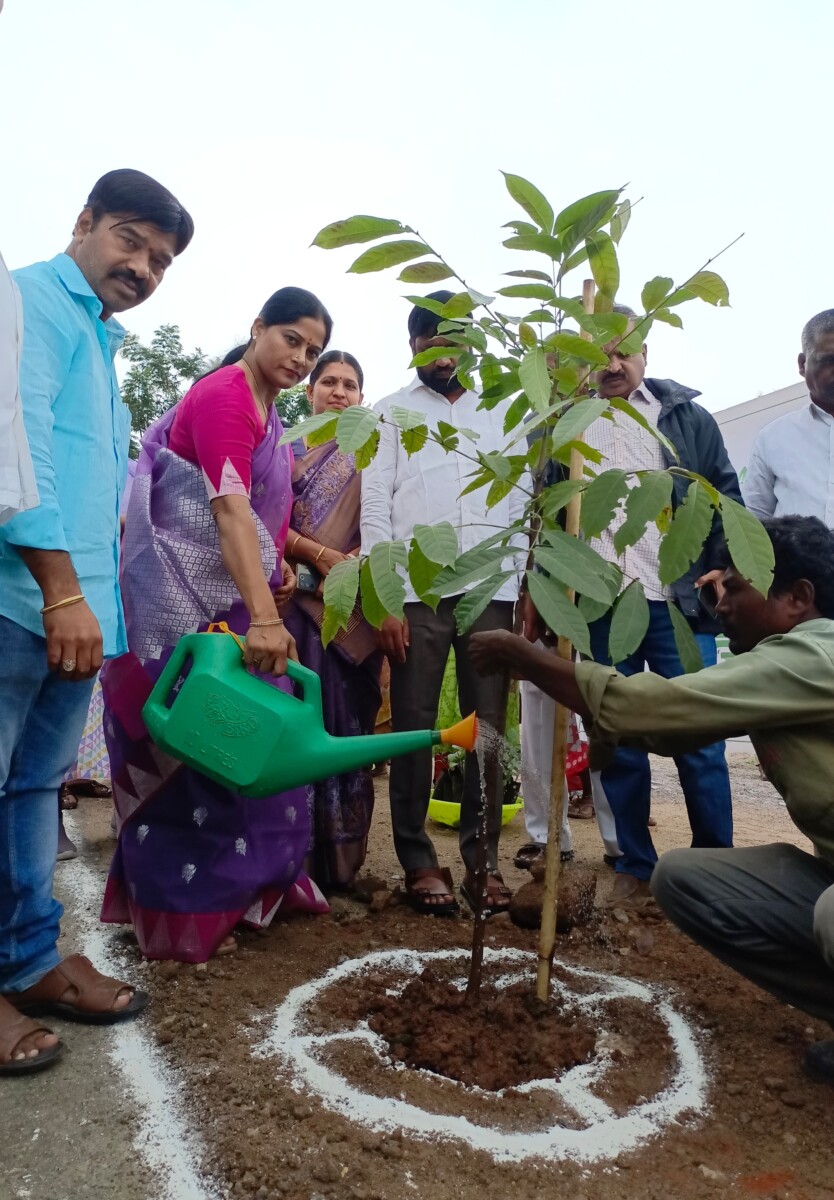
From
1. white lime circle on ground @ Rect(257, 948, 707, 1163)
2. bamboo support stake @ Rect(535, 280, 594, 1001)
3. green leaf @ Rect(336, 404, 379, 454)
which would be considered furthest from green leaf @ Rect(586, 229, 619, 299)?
white lime circle on ground @ Rect(257, 948, 707, 1163)

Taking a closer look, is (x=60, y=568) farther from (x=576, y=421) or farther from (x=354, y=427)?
(x=576, y=421)

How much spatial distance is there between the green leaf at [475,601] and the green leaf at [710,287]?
0.62 m

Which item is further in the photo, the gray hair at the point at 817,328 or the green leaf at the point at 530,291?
the gray hair at the point at 817,328

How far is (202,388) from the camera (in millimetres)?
2451

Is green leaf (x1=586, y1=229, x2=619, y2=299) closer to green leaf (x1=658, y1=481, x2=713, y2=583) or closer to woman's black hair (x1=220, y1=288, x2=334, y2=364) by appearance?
green leaf (x1=658, y1=481, x2=713, y2=583)

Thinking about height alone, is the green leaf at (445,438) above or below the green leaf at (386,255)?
below

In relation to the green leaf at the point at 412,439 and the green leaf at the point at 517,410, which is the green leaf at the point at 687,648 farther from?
the green leaf at the point at 412,439

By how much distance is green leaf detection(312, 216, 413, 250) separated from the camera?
5.31 ft

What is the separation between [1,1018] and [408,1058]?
79 cm

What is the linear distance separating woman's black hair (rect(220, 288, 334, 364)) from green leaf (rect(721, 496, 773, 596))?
136 cm

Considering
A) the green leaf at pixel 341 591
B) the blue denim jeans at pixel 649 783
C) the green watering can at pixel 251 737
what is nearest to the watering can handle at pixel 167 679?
the green watering can at pixel 251 737

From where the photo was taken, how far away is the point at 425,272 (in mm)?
1759

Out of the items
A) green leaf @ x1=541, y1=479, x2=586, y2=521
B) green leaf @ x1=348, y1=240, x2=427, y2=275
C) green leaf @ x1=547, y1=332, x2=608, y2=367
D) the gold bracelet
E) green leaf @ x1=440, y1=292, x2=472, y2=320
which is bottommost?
the gold bracelet

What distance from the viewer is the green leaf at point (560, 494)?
174 cm
